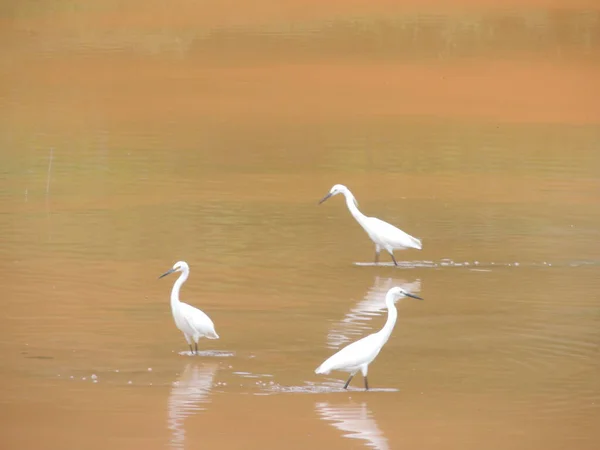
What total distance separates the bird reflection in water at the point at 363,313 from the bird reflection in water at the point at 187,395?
3.78ft

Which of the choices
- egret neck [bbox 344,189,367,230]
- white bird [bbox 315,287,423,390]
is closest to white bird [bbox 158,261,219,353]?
white bird [bbox 315,287,423,390]

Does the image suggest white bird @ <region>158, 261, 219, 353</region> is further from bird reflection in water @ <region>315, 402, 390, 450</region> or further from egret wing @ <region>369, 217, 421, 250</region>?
egret wing @ <region>369, 217, 421, 250</region>

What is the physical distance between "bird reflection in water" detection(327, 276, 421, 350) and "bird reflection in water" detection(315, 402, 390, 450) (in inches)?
60.1

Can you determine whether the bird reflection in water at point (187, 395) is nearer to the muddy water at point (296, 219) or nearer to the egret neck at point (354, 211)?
the muddy water at point (296, 219)

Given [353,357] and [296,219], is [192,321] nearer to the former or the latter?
[353,357]

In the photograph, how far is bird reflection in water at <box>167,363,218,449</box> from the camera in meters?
9.35

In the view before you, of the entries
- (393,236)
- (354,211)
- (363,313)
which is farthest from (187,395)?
(354,211)

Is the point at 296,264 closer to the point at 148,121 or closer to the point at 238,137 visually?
the point at 238,137

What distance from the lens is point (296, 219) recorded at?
1641 cm

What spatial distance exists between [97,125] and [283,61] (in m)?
5.53

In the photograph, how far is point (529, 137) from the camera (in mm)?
21859

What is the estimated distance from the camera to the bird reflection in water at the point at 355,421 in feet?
30.3

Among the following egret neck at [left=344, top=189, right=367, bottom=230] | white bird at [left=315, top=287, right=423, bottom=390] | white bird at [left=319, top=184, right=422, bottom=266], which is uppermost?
egret neck at [left=344, top=189, right=367, bottom=230]

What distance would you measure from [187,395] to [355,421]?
1175 millimetres
